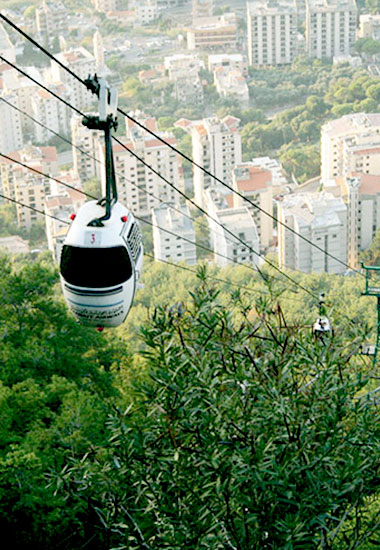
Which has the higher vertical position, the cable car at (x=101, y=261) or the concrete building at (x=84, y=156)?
the cable car at (x=101, y=261)

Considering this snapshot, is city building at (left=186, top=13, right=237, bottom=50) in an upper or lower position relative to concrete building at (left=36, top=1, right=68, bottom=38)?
lower

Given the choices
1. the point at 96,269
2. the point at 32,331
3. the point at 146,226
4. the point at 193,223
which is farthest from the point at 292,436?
the point at 146,226

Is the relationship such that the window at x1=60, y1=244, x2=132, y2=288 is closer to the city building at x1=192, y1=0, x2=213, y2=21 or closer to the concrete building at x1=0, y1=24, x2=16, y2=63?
the concrete building at x1=0, y1=24, x2=16, y2=63

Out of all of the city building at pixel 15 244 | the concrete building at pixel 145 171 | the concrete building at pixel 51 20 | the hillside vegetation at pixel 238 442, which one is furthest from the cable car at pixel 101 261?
the concrete building at pixel 51 20

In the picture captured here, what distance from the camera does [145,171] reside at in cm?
1598

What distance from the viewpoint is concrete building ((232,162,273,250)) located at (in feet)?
47.6

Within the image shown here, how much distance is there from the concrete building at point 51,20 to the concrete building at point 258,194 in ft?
37.9

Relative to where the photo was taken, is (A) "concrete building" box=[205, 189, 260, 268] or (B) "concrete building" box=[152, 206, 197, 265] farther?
(B) "concrete building" box=[152, 206, 197, 265]

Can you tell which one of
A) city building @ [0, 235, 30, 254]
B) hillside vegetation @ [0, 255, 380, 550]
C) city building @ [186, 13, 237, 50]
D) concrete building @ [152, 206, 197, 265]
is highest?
hillside vegetation @ [0, 255, 380, 550]

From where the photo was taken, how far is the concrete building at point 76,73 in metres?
20.5

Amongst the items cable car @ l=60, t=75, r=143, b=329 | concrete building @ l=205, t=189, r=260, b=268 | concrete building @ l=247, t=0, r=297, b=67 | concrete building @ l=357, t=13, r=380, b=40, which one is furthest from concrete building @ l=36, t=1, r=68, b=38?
cable car @ l=60, t=75, r=143, b=329

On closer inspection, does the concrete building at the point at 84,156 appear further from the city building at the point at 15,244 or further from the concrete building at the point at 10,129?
the concrete building at the point at 10,129

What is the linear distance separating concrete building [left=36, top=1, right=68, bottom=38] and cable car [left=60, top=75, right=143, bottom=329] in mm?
23807

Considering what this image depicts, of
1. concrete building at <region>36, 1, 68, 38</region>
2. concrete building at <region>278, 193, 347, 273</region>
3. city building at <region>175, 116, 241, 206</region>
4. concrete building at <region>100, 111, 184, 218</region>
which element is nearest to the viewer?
concrete building at <region>278, 193, 347, 273</region>
